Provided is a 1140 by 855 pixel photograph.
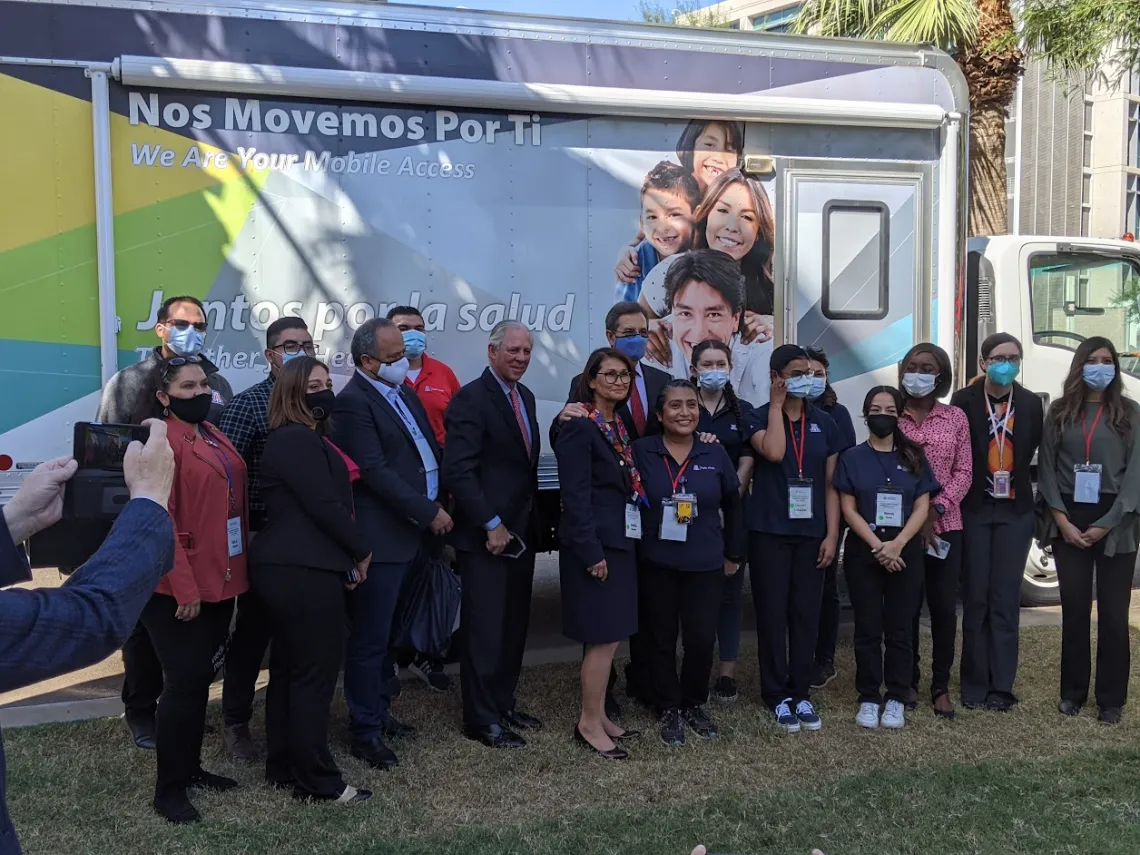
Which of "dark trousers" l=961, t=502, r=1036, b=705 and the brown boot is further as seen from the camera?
"dark trousers" l=961, t=502, r=1036, b=705

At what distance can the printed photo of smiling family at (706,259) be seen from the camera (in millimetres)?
5570

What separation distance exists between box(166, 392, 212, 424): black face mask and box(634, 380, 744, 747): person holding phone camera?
1902 millimetres

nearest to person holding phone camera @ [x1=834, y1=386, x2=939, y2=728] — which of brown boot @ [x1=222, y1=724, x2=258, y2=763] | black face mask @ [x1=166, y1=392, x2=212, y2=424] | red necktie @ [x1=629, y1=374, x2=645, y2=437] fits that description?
red necktie @ [x1=629, y1=374, x2=645, y2=437]

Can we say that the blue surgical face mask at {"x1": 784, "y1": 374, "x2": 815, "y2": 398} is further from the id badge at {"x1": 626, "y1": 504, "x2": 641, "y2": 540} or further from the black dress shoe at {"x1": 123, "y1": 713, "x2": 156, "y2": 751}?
the black dress shoe at {"x1": 123, "y1": 713, "x2": 156, "y2": 751}

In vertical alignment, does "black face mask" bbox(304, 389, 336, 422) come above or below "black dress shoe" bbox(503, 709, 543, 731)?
above

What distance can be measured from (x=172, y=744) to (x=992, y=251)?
5.81 metres

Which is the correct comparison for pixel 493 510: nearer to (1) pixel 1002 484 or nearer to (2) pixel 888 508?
(2) pixel 888 508

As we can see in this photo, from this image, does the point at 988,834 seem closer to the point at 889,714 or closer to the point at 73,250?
the point at 889,714

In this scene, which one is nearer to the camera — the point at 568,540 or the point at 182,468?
the point at 182,468

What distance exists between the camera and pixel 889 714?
4.93 m

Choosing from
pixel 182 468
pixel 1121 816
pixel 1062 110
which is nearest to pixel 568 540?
pixel 182 468

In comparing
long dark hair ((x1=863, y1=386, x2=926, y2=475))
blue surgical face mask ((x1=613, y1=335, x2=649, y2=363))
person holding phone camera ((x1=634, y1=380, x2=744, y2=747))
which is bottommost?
person holding phone camera ((x1=634, y1=380, x2=744, y2=747))

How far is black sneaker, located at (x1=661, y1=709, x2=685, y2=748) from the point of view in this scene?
4.70 meters

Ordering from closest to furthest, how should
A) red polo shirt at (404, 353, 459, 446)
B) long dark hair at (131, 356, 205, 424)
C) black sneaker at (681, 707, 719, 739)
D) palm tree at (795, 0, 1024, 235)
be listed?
long dark hair at (131, 356, 205, 424)
black sneaker at (681, 707, 719, 739)
red polo shirt at (404, 353, 459, 446)
palm tree at (795, 0, 1024, 235)
